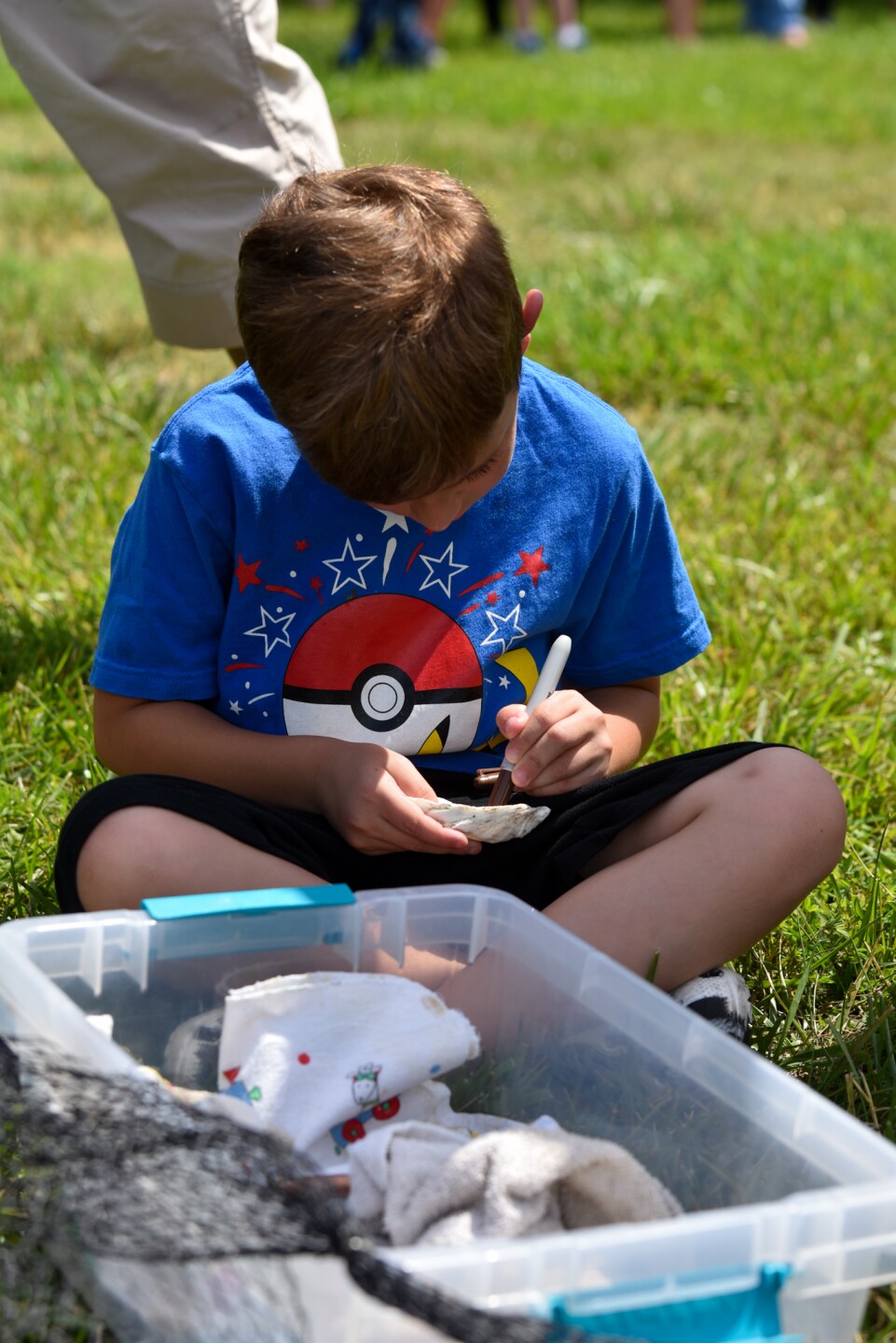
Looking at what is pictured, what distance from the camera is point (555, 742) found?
3.99ft

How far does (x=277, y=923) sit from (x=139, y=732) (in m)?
0.26

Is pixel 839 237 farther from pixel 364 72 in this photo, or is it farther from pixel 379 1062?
pixel 364 72

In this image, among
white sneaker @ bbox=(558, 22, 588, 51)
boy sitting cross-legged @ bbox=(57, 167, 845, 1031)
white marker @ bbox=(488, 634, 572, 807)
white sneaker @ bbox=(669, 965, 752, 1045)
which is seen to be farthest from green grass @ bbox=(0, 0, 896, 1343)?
white sneaker @ bbox=(558, 22, 588, 51)

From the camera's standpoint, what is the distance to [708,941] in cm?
118

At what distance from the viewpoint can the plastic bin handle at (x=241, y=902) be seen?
104 cm

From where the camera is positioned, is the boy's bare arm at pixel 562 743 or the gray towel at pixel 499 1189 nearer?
the gray towel at pixel 499 1189

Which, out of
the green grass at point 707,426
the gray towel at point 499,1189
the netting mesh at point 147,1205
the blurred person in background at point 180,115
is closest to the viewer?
the netting mesh at point 147,1205

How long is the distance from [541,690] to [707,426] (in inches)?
55.1

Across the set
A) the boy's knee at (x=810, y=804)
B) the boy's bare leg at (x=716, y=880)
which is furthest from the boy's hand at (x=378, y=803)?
the boy's knee at (x=810, y=804)

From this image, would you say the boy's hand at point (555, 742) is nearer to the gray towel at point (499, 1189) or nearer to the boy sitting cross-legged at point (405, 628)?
the boy sitting cross-legged at point (405, 628)

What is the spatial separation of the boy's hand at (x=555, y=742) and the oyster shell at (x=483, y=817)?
0.03 meters

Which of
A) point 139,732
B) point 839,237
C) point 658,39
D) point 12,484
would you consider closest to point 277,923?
point 139,732

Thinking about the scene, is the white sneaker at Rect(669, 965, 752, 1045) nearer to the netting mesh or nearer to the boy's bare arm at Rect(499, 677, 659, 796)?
the boy's bare arm at Rect(499, 677, 659, 796)

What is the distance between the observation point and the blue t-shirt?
1253 mm
